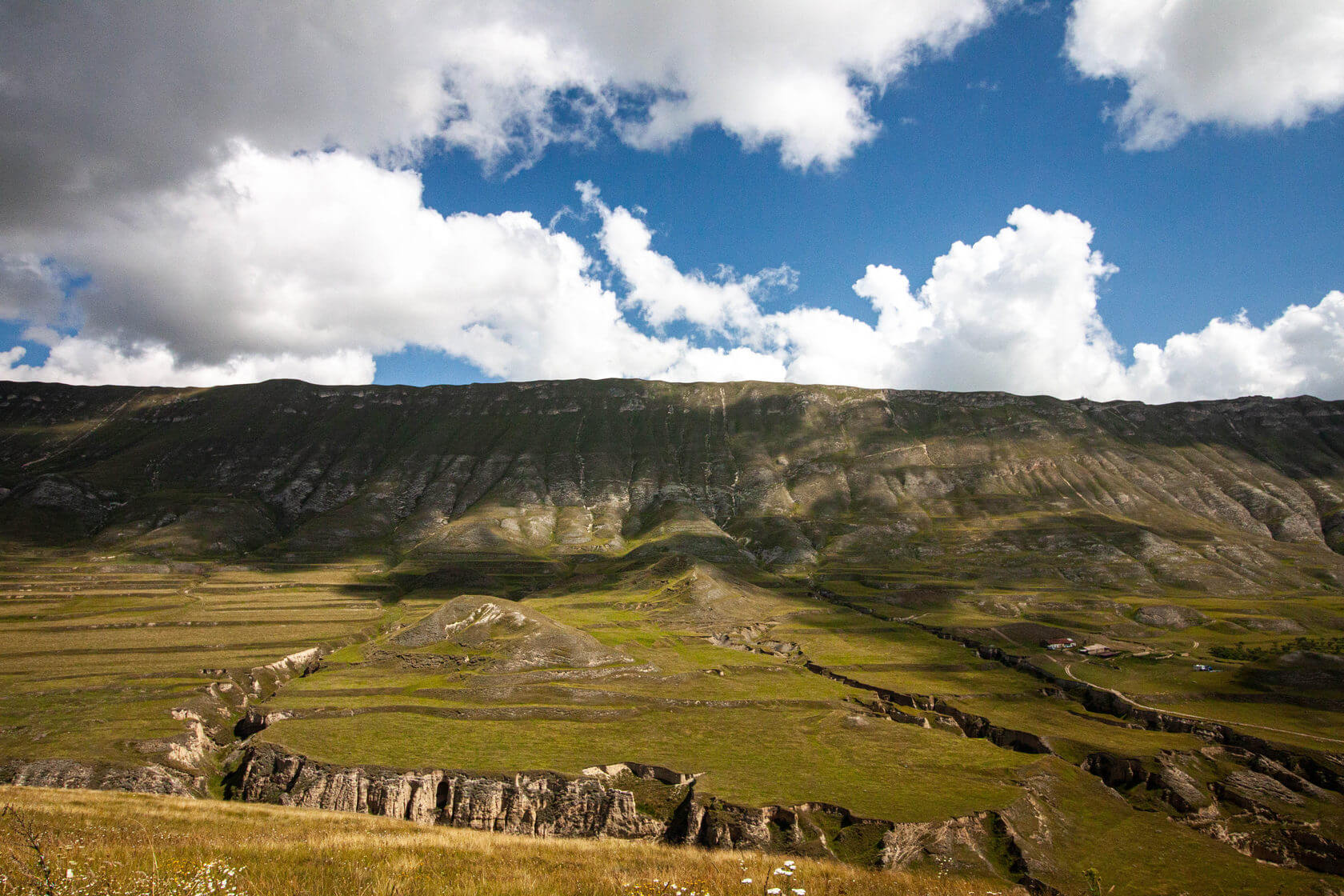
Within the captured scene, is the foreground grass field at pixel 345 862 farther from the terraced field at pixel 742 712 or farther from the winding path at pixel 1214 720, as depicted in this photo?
the winding path at pixel 1214 720

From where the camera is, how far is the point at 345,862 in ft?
60.3

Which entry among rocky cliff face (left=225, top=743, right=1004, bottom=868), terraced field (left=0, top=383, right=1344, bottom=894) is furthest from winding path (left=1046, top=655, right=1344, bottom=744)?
rocky cliff face (left=225, top=743, right=1004, bottom=868)

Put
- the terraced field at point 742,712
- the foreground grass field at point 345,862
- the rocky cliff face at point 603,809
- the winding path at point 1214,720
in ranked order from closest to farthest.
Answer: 1. the foreground grass field at point 345,862
2. the rocky cliff face at point 603,809
3. the terraced field at point 742,712
4. the winding path at point 1214,720

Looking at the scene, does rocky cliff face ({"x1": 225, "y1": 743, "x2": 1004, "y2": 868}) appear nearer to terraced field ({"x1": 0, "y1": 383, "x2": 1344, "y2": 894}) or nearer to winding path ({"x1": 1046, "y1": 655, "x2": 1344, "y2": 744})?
terraced field ({"x1": 0, "y1": 383, "x2": 1344, "y2": 894})

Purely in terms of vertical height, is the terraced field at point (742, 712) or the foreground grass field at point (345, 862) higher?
the foreground grass field at point (345, 862)

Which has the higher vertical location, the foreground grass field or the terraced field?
the foreground grass field

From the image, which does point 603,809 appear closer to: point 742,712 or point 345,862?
point 742,712

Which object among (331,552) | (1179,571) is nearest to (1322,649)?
(1179,571)

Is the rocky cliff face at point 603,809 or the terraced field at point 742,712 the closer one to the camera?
the rocky cliff face at point 603,809

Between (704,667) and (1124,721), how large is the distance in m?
49.4

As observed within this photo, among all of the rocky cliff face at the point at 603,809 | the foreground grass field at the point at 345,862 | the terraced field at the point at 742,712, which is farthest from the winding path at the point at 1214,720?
the foreground grass field at the point at 345,862

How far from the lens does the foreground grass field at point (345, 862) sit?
1351cm

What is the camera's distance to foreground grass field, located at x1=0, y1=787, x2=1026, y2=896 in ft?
44.3

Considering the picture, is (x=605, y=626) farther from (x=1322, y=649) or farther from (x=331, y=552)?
(x=331, y=552)
